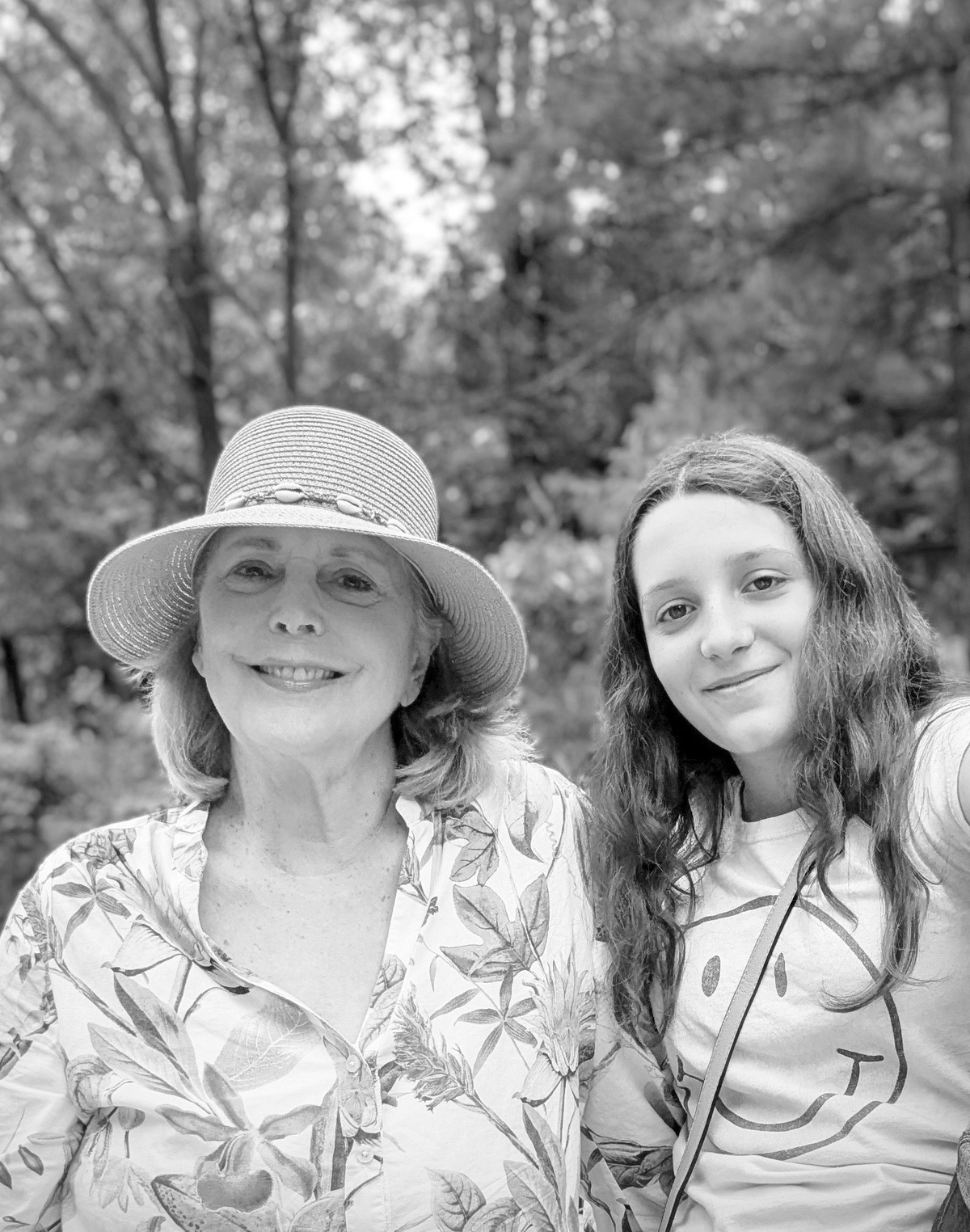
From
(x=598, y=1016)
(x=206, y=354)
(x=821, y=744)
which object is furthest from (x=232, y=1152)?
(x=206, y=354)

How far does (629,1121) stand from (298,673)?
0.93m

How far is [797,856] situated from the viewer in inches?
71.8

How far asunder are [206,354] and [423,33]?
2742 mm

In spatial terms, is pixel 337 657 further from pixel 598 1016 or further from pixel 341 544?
pixel 598 1016

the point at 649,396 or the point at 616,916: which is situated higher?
the point at 616,916

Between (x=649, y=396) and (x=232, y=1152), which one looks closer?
(x=232, y=1152)

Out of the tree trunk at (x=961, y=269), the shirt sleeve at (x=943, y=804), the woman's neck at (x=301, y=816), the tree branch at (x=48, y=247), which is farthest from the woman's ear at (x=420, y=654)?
the tree branch at (x=48, y=247)

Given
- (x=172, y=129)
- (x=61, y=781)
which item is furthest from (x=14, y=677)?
(x=172, y=129)

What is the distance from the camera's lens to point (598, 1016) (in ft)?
6.63

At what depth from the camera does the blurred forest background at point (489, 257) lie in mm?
6301

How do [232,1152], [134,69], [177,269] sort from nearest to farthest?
[232,1152] < [177,269] < [134,69]

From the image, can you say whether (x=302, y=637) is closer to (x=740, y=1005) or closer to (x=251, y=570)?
(x=251, y=570)

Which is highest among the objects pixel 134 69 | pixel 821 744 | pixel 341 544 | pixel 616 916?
pixel 134 69

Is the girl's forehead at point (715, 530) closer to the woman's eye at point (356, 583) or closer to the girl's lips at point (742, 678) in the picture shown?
the girl's lips at point (742, 678)
